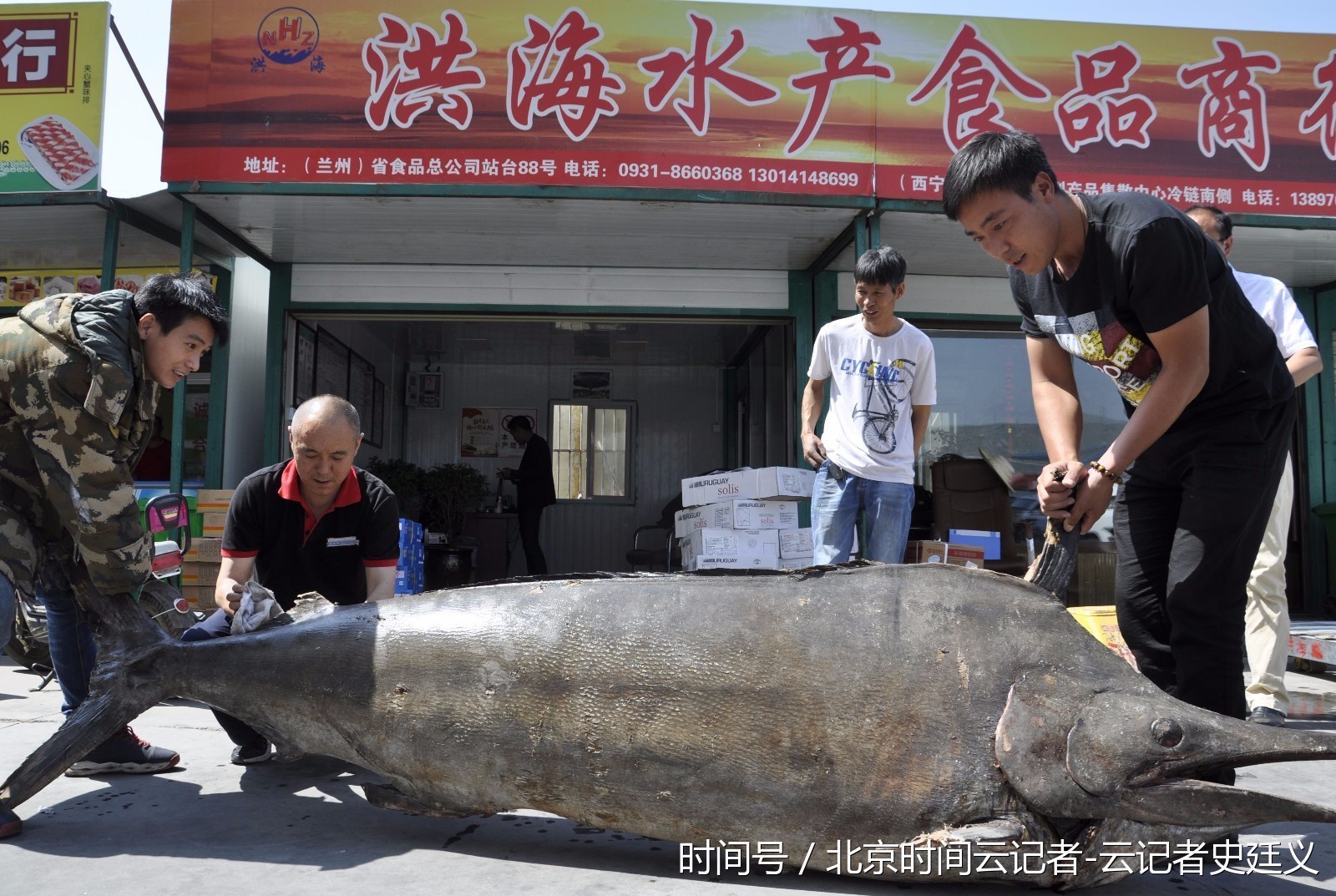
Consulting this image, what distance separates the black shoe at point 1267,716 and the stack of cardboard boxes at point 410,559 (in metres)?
5.09

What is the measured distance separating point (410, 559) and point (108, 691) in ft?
14.9

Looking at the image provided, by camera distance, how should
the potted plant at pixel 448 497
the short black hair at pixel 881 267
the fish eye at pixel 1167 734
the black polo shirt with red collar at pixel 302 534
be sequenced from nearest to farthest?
1. the fish eye at pixel 1167 734
2. the black polo shirt with red collar at pixel 302 534
3. the short black hair at pixel 881 267
4. the potted plant at pixel 448 497

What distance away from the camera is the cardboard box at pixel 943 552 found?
5.98m

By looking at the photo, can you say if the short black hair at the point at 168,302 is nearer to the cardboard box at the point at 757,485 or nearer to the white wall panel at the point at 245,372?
the cardboard box at the point at 757,485

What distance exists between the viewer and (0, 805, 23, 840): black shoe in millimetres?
2197

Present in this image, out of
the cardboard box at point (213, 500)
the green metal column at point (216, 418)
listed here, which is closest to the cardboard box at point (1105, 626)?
the cardboard box at point (213, 500)

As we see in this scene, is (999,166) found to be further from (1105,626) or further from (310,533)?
(1105,626)

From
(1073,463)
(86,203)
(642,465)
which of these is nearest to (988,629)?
(1073,463)

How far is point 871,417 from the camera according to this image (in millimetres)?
4285

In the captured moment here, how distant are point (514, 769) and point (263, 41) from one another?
5.28 metres

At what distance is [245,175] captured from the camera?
5527mm

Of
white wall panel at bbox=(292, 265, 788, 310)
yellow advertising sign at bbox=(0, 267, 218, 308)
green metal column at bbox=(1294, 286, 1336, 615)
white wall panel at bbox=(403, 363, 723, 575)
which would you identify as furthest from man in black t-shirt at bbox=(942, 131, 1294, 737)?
white wall panel at bbox=(403, 363, 723, 575)

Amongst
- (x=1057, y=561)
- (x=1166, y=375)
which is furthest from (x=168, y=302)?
(x=1166, y=375)

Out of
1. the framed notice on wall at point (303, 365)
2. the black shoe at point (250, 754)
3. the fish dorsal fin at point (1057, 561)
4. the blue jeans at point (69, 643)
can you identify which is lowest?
the black shoe at point (250, 754)
